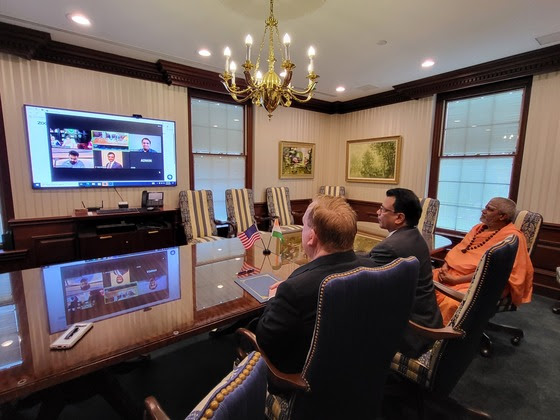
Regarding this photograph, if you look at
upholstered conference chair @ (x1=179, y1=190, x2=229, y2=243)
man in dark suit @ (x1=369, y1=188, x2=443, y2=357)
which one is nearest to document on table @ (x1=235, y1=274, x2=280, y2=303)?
man in dark suit @ (x1=369, y1=188, x2=443, y2=357)

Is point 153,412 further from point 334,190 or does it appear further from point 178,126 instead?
point 334,190

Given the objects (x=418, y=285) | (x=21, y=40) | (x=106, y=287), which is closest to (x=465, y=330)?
(x=418, y=285)

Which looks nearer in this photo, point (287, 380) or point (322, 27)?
point (287, 380)

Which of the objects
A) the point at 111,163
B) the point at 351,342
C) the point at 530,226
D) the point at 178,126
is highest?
the point at 178,126

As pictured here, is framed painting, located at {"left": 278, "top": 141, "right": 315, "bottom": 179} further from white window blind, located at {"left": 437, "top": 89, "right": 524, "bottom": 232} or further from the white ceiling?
white window blind, located at {"left": 437, "top": 89, "right": 524, "bottom": 232}

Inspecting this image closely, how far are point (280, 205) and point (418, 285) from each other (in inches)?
139

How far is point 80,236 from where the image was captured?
323 centimetres

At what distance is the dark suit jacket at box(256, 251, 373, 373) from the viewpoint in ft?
3.37

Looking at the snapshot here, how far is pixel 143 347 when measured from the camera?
1.14 metres

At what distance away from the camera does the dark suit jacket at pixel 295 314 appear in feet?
3.37

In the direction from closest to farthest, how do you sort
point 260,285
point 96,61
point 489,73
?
point 260,285 → point 96,61 → point 489,73

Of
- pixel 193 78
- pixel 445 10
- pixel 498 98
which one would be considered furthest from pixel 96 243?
pixel 498 98

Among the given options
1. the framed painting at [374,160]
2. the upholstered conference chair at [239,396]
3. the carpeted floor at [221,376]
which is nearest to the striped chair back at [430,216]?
the framed painting at [374,160]

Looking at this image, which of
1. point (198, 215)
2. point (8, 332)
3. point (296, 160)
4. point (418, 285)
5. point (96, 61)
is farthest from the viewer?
point (296, 160)
